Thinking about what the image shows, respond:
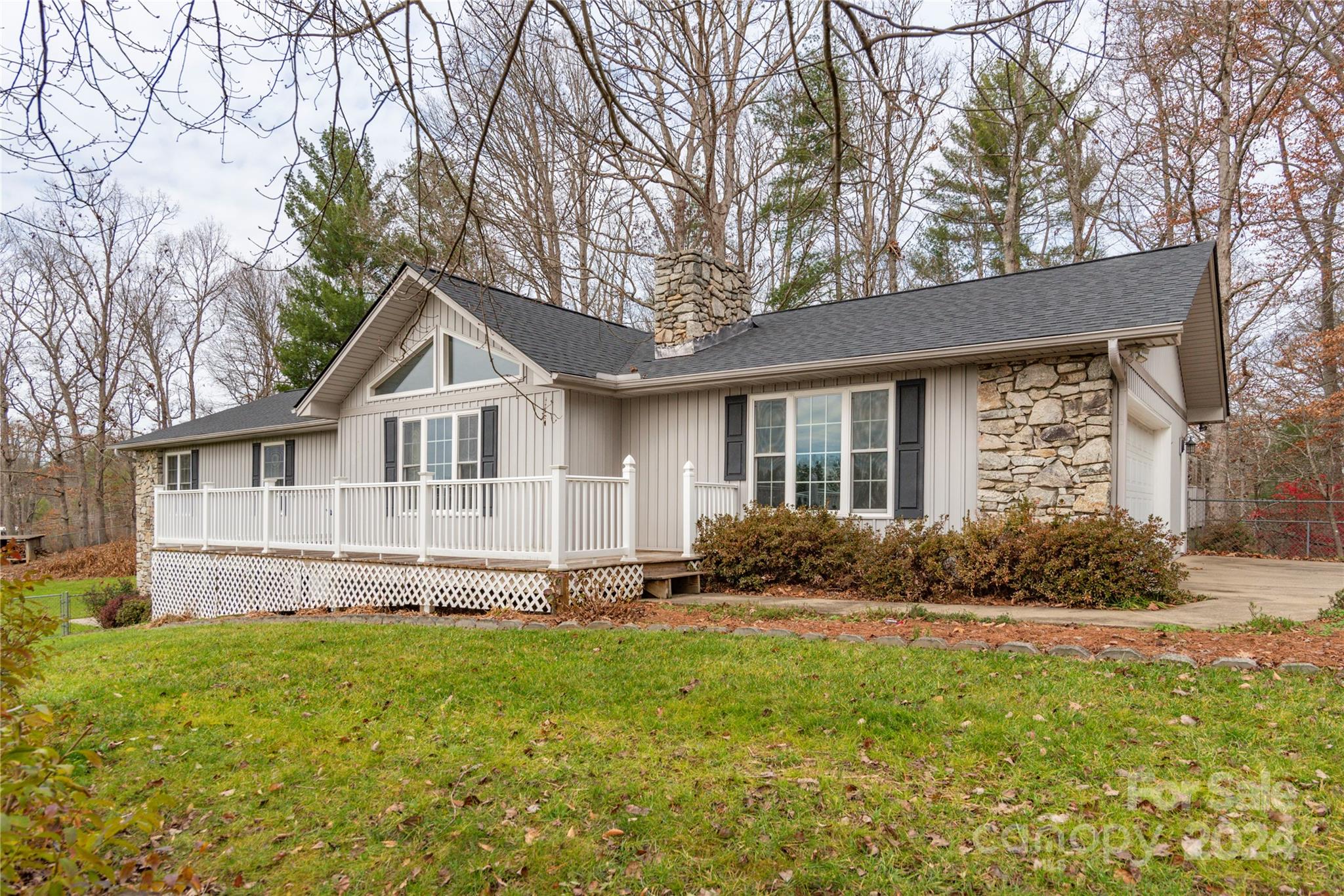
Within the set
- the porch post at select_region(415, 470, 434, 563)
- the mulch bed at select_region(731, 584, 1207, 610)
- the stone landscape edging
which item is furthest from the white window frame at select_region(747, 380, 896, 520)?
the porch post at select_region(415, 470, 434, 563)

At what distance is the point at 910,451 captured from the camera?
29.2 feet

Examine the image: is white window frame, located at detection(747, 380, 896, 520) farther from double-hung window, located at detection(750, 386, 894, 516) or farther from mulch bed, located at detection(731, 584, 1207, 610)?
mulch bed, located at detection(731, 584, 1207, 610)

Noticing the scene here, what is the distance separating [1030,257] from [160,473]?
23.1 meters

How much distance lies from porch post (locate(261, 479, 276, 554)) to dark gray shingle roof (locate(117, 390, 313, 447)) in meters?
2.94

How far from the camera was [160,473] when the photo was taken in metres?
18.5

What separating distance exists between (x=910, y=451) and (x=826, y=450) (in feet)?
3.49

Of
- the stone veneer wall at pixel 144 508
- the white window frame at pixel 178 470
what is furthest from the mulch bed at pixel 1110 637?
the stone veneer wall at pixel 144 508

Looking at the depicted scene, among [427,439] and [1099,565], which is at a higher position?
[427,439]

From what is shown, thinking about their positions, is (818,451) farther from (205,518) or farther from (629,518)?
(205,518)

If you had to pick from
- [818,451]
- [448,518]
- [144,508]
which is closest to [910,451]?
[818,451]

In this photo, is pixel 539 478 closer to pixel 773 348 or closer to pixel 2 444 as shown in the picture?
pixel 773 348

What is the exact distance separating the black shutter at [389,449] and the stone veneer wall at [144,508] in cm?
892

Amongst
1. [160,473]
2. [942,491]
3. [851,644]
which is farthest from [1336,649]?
[160,473]

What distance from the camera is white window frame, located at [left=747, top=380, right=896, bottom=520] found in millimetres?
9055
